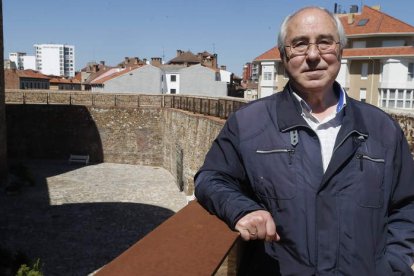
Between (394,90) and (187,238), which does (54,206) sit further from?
(394,90)

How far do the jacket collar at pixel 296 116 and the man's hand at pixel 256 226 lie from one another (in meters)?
0.46

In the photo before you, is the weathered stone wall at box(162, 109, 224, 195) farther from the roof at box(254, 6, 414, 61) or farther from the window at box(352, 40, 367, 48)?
the window at box(352, 40, 367, 48)

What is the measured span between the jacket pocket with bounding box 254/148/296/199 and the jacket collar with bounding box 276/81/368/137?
0.12 metres

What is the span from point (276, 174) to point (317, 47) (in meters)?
0.66

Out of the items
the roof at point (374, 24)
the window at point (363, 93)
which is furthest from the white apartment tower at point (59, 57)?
the window at point (363, 93)

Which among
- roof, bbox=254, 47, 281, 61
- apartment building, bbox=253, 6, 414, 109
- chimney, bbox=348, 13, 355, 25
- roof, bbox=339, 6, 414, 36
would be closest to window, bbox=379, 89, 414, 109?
apartment building, bbox=253, 6, 414, 109

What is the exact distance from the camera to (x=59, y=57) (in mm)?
157375

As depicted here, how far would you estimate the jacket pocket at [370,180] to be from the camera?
69.9 inches

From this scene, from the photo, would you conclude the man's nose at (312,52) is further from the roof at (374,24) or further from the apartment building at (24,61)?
the apartment building at (24,61)

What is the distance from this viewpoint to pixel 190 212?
1.79 metres

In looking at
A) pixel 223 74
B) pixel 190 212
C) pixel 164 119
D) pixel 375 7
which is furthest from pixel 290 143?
pixel 223 74

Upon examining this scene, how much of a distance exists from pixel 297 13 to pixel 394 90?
31.5 m

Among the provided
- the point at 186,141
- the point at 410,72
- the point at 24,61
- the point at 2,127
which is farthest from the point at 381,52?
the point at 24,61

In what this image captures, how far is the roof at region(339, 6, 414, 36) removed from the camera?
3250 cm
